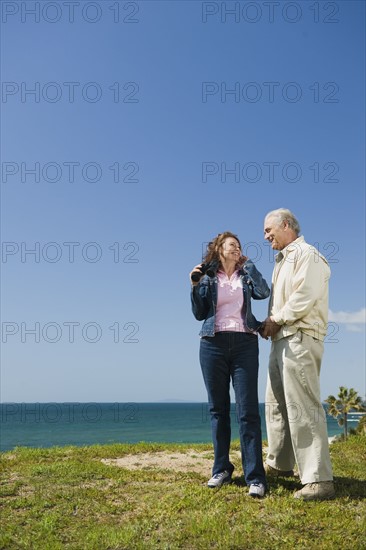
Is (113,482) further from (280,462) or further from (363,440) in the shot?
(363,440)

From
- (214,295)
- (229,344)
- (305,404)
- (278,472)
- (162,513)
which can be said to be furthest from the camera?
(278,472)

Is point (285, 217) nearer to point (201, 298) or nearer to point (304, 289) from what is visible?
point (304, 289)

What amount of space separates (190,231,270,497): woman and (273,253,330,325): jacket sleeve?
0.32 metres

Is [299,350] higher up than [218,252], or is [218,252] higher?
[218,252]

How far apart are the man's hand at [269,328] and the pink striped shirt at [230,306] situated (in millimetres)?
289

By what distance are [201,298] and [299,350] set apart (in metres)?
1.29

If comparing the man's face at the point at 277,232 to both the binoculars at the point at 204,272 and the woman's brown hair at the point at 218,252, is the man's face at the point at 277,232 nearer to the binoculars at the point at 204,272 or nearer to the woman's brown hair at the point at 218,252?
the woman's brown hair at the point at 218,252

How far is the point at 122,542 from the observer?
4582mm

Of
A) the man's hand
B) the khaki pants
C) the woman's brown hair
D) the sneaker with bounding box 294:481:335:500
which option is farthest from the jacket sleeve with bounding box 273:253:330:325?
the sneaker with bounding box 294:481:335:500

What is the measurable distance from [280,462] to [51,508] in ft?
9.29

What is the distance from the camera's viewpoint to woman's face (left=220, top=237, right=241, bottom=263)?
20.3 ft

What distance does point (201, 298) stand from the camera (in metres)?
6.13

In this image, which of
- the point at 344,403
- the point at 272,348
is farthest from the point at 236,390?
the point at 344,403

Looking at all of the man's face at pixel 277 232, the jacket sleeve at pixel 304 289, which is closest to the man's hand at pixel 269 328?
the jacket sleeve at pixel 304 289
